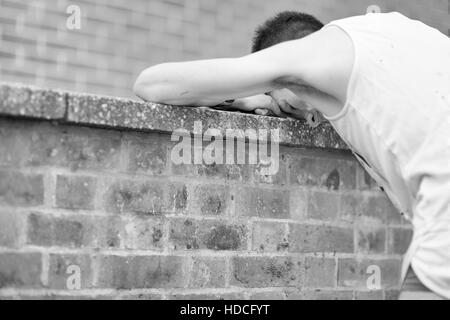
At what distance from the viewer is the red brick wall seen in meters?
2.12

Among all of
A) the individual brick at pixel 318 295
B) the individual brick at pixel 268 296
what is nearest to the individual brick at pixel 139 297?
the individual brick at pixel 268 296

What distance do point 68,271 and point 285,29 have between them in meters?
1.39

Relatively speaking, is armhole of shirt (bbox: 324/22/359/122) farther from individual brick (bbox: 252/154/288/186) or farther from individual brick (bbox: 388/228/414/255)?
individual brick (bbox: 388/228/414/255)

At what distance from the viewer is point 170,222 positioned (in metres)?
2.32

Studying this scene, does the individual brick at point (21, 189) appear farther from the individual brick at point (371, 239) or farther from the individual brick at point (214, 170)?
the individual brick at point (371, 239)

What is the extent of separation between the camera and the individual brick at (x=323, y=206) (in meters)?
2.61

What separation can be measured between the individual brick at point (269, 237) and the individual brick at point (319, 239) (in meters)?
0.04

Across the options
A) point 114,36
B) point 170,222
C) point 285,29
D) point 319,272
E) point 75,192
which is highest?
point 114,36

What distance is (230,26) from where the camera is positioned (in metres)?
4.11

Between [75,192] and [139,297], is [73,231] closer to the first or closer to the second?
[75,192]

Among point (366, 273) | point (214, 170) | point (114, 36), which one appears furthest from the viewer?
point (114, 36)

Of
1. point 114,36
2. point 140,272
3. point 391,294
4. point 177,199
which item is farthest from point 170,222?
point 114,36

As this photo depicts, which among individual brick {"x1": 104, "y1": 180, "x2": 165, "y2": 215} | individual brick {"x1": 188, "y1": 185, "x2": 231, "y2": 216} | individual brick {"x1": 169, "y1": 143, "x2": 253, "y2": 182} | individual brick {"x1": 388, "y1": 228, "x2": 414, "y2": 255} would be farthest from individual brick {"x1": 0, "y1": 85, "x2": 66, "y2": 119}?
individual brick {"x1": 388, "y1": 228, "x2": 414, "y2": 255}
